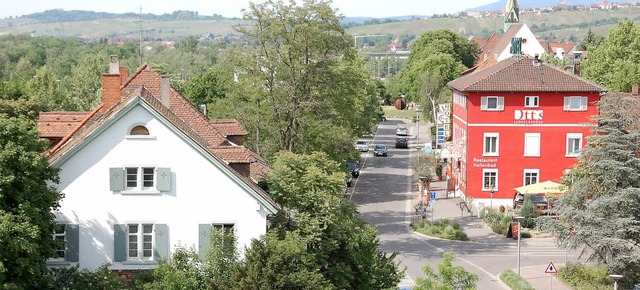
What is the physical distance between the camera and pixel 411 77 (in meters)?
134

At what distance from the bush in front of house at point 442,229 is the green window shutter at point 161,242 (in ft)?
81.6

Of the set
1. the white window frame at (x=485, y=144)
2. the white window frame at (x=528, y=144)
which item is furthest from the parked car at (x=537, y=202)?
the white window frame at (x=485, y=144)

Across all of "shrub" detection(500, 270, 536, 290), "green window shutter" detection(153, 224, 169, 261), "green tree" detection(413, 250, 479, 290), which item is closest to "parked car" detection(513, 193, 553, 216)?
"shrub" detection(500, 270, 536, 290)

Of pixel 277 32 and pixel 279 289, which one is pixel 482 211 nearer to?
pixel 277 32

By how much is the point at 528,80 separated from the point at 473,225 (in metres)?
11.2

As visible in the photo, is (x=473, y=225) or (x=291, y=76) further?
(x=473, y=225)

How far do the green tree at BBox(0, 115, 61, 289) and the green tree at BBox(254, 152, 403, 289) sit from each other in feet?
21.3

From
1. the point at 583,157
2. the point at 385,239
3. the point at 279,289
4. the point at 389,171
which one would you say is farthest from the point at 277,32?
the point at 389,171

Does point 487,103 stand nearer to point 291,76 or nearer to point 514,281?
point 291,76

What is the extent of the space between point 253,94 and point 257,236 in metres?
22.0

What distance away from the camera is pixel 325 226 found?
29.4 meters

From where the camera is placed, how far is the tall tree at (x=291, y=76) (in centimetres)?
5003

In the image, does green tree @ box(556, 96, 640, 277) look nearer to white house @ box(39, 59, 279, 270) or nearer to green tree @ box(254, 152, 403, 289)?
green tree @ box(254, 152, 403, 289)

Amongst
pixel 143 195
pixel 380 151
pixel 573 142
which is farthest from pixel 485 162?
pixel 143 195
